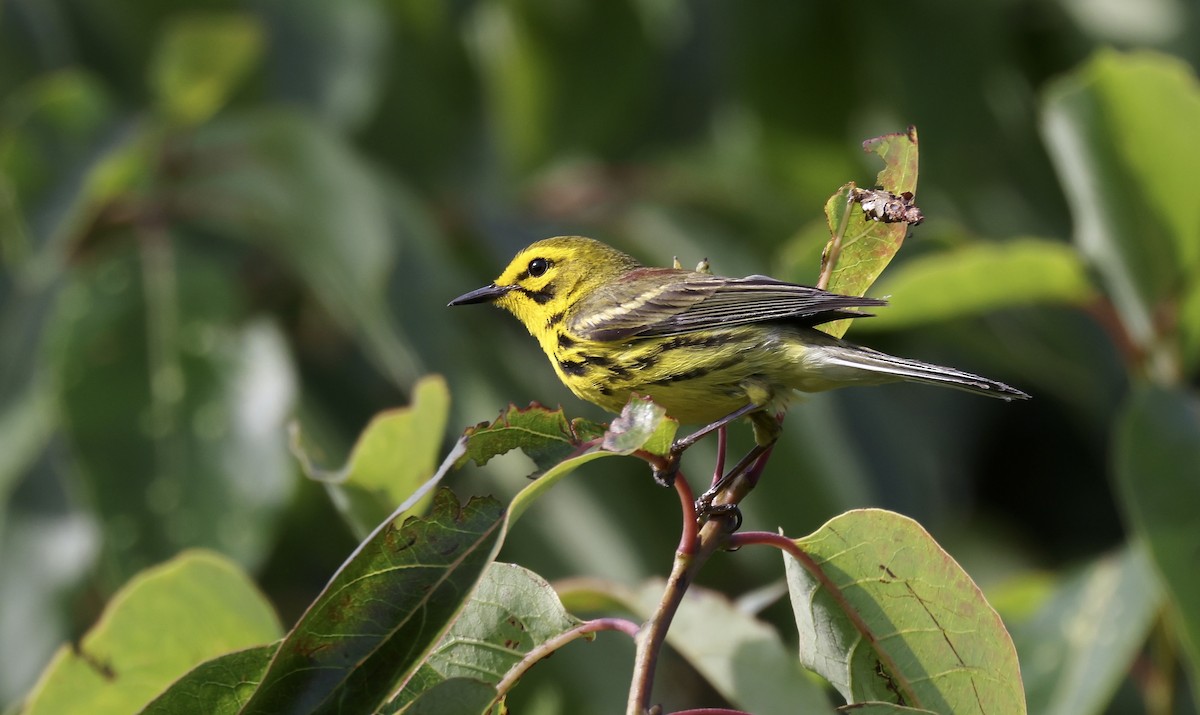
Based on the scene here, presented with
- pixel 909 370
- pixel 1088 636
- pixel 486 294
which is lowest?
pixel 1088 636

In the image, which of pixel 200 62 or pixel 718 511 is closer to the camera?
pixel 718 511

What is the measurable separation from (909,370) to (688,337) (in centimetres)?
43

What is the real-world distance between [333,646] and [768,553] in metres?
2.23

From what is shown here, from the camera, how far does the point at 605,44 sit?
4625mm

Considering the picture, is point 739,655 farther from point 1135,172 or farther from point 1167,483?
point 1135,172

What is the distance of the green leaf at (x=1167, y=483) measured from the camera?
2.51 m

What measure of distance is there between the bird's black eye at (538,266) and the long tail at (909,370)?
0.68m

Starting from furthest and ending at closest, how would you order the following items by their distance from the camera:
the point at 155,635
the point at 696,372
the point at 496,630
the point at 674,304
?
the point at 674,304 < the point at 696,372 < the point at 155,635 < the point at 496,630

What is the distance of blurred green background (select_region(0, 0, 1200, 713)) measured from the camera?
321 centimetres

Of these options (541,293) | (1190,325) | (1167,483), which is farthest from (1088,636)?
(541,293)

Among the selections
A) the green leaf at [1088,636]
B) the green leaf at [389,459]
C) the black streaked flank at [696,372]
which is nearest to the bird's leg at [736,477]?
the black streaked flank at [696,372]

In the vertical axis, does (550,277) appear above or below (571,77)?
below

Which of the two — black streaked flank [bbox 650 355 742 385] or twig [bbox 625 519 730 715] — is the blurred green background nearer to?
black streaked flank [bbox 650 355 742 385]

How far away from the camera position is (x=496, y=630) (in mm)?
1648
